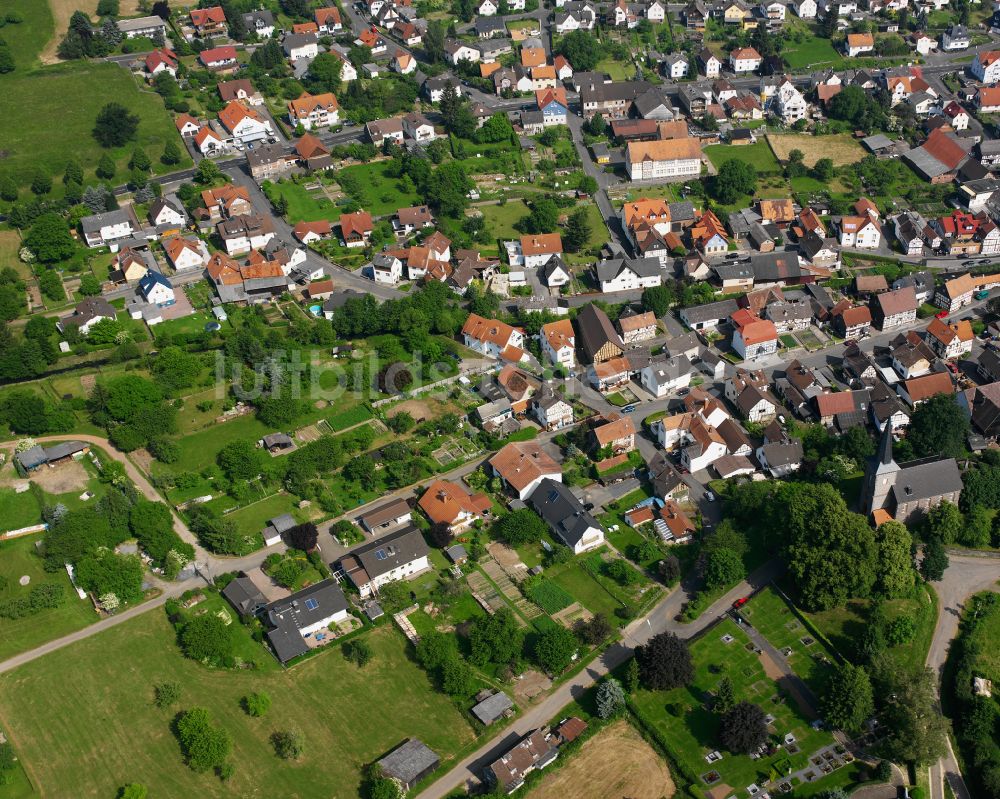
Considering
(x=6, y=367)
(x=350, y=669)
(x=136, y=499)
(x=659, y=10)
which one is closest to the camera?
(x=350, y=669)

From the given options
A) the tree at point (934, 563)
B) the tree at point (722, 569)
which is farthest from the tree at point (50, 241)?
Answer: the tree at point (934, 563)

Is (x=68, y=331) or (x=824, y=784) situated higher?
(x=68, y=331)

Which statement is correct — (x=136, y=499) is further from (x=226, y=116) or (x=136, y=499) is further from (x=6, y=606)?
(x=226, y=116)

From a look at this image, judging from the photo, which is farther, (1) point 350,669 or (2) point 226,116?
(2) point 226,116

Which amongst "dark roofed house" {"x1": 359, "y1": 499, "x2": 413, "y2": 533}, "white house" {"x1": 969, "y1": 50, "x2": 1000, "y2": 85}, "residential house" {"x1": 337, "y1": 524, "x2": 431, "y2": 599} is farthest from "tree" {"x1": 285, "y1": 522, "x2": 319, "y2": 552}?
"white house" {"x1": 969, "y1": 50, "x2": 1000, "y2": 85}

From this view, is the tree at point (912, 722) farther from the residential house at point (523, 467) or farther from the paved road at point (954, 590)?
the residential house at point (523, 467)

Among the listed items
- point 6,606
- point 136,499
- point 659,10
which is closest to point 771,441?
point 136,499
